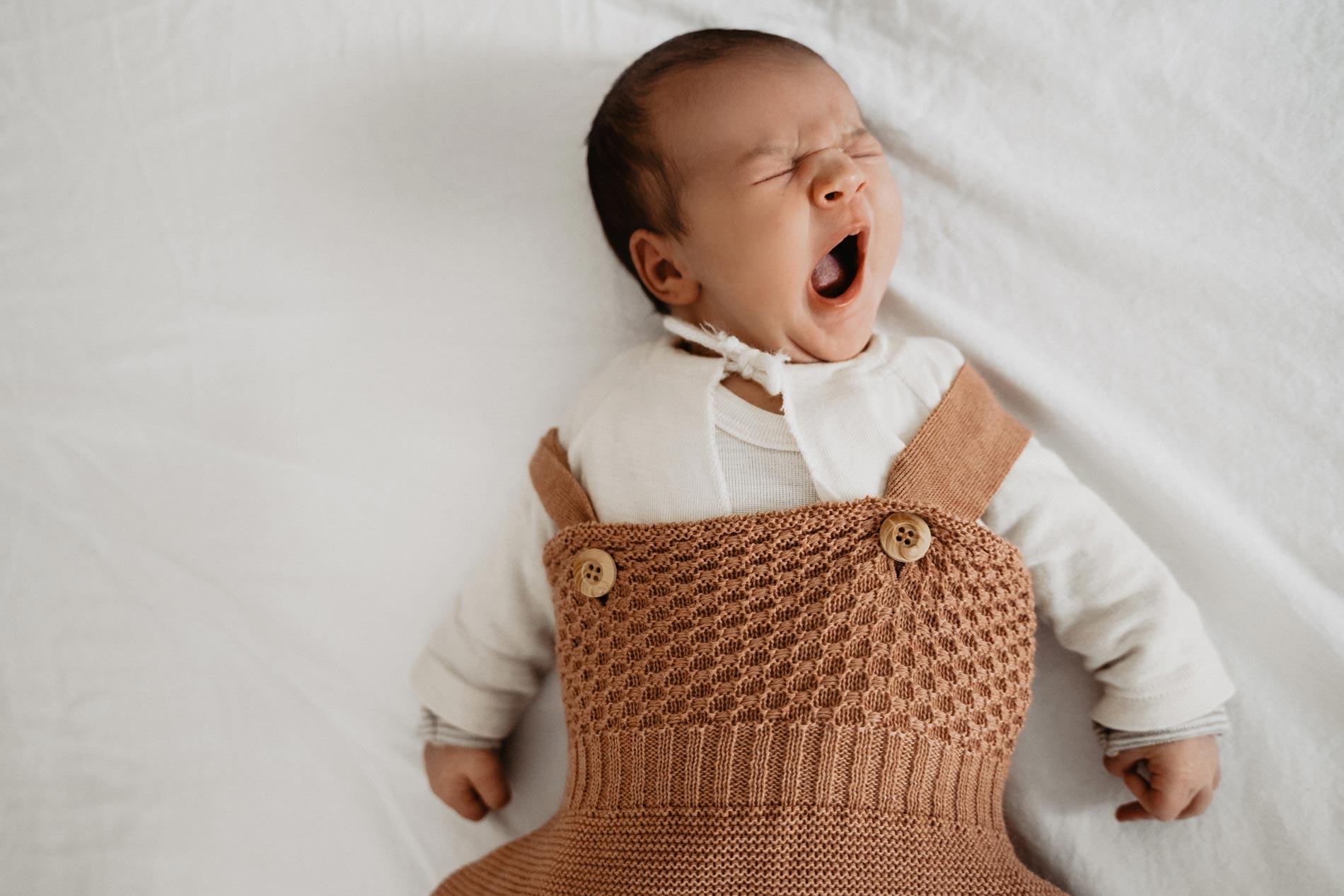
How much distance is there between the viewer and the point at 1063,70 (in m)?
1.03

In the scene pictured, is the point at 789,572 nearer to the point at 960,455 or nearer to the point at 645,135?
the point at 960,455

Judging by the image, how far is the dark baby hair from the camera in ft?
3.19

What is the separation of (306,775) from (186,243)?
0.69 m

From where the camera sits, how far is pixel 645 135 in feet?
3.21

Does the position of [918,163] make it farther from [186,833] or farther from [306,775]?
[186,833]

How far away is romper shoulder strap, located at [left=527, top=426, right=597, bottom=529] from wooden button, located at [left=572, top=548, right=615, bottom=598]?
0.17 ft

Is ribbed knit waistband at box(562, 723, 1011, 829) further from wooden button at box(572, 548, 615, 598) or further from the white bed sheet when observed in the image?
the white bed sheet

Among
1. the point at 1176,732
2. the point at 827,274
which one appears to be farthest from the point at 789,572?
the point at 1176,732

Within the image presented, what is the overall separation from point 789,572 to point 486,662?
411mm

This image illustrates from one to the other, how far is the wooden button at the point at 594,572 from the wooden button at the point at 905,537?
263mm

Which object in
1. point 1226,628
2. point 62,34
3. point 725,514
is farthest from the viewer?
point 62,34

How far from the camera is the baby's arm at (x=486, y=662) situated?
1067mm

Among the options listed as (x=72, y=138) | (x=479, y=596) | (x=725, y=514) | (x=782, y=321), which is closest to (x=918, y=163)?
(x=782, y=321)

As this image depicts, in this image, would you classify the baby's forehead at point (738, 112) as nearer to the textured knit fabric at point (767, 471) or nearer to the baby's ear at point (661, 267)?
the baby's ear at point (661, 267)
